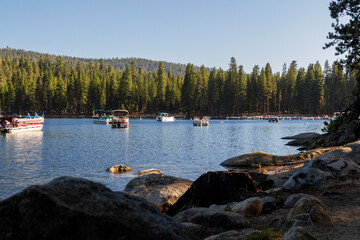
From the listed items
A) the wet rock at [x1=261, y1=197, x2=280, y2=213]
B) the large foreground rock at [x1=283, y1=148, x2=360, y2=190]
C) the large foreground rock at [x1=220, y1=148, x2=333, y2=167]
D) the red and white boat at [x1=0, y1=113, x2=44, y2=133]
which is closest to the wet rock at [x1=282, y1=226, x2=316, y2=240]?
the wet rock at [x1=261, y1=197, x2=280, y2=213]

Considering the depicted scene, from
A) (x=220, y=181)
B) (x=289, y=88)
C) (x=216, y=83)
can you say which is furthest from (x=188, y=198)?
(x=289, y=88)

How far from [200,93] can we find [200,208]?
118035 millimetres

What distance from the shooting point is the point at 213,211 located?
715 cm

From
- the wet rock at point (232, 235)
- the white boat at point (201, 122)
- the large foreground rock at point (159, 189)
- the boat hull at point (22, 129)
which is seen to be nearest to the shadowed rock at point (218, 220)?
the wet rock at point (232, 235)

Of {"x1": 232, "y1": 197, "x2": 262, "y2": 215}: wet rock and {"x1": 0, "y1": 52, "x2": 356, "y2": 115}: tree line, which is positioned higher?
{"x1": 0, "y1": 52, "x2": 356, "y2": 115}: tree line

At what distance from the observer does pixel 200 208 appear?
7672 millimetres

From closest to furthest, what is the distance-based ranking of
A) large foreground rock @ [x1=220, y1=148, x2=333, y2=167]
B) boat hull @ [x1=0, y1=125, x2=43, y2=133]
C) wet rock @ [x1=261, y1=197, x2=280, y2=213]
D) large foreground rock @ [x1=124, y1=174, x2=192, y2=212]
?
wet rock @ [x1=261, y1=197, x2=280, y2=213] < large foreground rock @ [x1=124, y1=174, x2=192, y2=212] < large foreground rock @ [x1=220, y1=148, x2=333, y2=167] < boat hull @ [x1=0, y1=125, x2=43, y2=133]

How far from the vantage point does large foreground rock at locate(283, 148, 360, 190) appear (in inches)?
397

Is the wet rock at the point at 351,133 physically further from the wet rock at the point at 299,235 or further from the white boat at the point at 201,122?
the white boat at the point at 201,122

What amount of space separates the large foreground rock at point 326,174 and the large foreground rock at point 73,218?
8.42 metres

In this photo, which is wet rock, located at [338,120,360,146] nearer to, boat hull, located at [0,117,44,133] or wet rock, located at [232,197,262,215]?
wet rock, located at [232,197,262,215]

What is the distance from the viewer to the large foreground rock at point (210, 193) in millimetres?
9617

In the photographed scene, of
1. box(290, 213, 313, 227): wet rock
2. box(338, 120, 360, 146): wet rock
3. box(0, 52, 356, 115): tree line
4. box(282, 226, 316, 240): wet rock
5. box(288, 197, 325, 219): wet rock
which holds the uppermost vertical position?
box(0, 52, 356, 115): tree line

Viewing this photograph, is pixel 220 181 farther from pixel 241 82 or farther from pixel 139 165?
pixel 241 82
